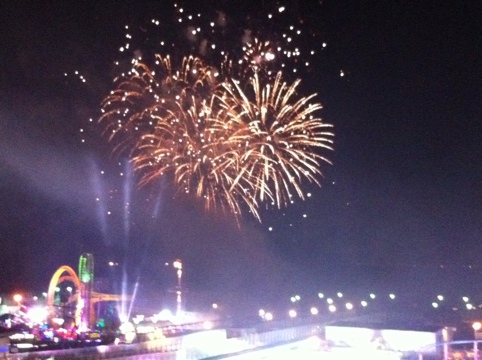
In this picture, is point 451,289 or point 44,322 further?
point 451,289

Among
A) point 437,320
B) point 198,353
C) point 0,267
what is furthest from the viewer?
point 0,267

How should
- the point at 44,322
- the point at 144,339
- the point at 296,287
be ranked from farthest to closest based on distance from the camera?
the point at 296,287
the point at 44,322
the point at 144,339

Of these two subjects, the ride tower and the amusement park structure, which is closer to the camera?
the amusement park structure

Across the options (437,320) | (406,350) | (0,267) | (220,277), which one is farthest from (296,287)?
(406,350)

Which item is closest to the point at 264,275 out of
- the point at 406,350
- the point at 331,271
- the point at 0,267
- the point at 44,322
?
the point at 331,271

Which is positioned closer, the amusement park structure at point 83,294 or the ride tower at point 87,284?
the amusement park structure at point 83,294

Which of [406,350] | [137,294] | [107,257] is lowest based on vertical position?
[406,350]

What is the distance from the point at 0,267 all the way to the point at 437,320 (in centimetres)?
2717

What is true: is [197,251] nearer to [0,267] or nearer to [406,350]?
[0,267]

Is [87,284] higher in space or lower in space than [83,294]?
higher

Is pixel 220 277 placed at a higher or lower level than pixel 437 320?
higher

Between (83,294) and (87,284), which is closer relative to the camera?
(83,294)

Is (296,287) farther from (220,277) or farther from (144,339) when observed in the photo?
(144,339)

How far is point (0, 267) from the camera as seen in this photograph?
124 feet
